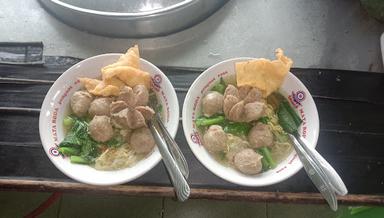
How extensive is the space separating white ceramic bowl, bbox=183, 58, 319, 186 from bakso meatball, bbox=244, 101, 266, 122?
4.3 inches

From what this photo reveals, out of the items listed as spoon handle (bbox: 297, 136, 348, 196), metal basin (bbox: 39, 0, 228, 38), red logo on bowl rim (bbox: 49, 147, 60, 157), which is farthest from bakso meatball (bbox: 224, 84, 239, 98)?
red logo on bowl rim (bbox: 49, 147, 60, 157)

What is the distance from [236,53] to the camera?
1.30 meters

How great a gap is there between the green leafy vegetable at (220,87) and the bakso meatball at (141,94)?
0.19 m

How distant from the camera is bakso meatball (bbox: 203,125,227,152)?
1008mm

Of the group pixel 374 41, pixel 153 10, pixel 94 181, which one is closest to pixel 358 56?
pixel 374 41

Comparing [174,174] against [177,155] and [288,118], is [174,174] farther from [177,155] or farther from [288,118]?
[288,118]

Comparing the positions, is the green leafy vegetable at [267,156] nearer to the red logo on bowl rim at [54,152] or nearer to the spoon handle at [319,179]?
the spoon handle at [319,179]

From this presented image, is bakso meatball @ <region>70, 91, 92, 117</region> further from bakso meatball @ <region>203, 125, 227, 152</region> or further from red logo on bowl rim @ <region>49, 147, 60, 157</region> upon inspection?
bakso meatball @ <region>203, 125, 227, 152</region>

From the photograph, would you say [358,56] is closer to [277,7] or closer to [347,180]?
[277,7]

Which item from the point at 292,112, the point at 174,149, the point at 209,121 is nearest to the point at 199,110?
the point at 209,121

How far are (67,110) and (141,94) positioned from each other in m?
0.23

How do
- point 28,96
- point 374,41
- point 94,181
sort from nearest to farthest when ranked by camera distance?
point 94,181
point 28,96
point 374,41

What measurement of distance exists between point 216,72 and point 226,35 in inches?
11.4

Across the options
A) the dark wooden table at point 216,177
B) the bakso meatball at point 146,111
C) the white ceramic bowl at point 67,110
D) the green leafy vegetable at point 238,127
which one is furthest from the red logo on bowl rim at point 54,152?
the green leafy vegetable at point 238,127
